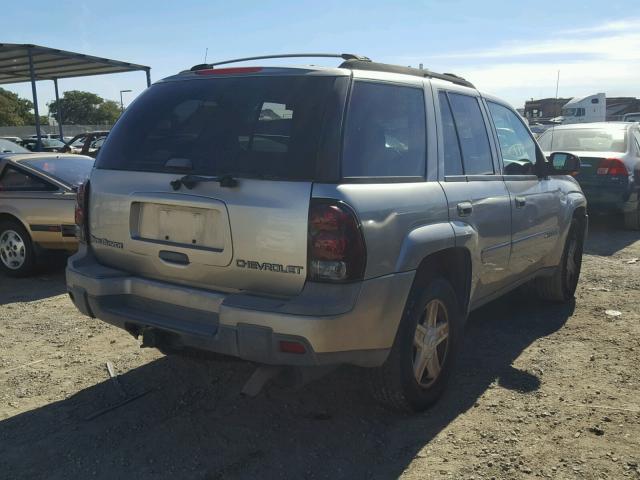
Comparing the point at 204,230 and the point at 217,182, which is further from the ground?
the point at 217,182

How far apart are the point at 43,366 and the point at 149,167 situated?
188 cm

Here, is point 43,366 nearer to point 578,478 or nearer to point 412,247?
point 412,247

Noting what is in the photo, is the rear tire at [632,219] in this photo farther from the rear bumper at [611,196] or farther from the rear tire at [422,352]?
the rear tire at [422,352]

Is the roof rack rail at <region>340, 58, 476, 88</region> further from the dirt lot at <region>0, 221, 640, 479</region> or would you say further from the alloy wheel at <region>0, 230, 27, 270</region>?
the alloy wheel at <region>0, 230, 27, 270</region>

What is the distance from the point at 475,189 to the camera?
3943 mm

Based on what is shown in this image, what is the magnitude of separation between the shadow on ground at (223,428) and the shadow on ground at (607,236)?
489cm

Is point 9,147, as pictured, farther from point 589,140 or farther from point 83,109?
point 83,109

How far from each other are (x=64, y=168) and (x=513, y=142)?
5130mm

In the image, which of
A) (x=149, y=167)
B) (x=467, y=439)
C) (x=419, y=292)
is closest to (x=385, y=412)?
(x=467, y=439)

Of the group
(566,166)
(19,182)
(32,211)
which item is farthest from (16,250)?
(566,166)

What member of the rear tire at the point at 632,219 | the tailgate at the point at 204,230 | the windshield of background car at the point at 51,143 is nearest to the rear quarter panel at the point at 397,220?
the tailgate at the point at 204,230

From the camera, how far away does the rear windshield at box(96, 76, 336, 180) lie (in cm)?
301

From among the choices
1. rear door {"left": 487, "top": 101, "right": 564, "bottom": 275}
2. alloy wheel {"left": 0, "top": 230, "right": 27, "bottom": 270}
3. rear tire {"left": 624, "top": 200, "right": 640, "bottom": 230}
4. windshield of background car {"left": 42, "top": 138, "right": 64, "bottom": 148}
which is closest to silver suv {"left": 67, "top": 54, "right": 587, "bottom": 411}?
rear door {"left": 487, "top": 101, "right": 564, "bottom": 275}

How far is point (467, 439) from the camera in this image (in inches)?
131
